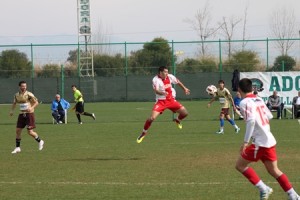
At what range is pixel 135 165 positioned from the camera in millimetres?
14781

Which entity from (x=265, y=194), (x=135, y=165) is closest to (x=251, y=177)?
(x=265, y=194)

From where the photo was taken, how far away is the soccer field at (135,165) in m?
11.2

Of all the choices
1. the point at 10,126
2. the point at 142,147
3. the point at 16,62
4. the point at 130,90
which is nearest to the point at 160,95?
the point at 142,147

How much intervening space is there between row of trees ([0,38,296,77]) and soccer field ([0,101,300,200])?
21.9 m

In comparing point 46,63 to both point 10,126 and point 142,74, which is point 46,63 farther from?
point 10,126

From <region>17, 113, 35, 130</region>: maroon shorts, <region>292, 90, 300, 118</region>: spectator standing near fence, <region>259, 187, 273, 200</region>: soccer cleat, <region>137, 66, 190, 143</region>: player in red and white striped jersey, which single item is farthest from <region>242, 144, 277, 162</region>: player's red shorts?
<region>292, 90, 300, 118</region>: spectator standing near fence

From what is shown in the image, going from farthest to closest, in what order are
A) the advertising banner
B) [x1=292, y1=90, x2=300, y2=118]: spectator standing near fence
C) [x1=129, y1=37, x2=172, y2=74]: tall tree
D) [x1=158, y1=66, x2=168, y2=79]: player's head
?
[x1=129, y1=37, x2=172, y2=74]: tall tree
the advertising banner
[x1=292, y1=90, x2=300, y2=118]: spectator standing near fence
[x1=158, y1=66, x2=168, y2=79]: player's head

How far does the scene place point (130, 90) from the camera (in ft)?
160

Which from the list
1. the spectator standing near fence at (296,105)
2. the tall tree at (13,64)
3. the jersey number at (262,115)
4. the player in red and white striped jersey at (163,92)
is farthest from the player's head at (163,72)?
the tall tree at (13,64)

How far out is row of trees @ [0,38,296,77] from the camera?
4828cm

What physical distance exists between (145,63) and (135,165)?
36.9 meters

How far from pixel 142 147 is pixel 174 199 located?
28.3 ft

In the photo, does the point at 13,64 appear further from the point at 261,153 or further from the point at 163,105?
the point at 261,153

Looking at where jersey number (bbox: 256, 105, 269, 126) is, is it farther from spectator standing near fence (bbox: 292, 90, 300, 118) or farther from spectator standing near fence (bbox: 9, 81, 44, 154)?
spectator standing near fence (bbox: 292, 90, 300, 118)
